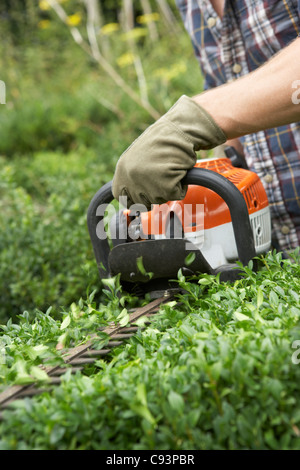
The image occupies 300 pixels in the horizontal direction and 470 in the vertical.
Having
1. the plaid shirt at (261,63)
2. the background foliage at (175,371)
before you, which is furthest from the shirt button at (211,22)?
the background foliage at (175,371)

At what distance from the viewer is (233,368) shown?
883 millimetres

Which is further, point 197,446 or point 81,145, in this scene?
point 81,145

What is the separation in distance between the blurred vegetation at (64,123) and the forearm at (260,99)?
2.21ft

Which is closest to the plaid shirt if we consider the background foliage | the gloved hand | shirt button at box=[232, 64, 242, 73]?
shirt button at box=[232, 64, 242, 73]

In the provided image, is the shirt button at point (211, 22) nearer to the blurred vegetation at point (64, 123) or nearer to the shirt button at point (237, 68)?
the shirt button at point (237, 68)

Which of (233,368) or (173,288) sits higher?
(233,368)

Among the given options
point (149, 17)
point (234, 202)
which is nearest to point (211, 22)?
point (234, 202)

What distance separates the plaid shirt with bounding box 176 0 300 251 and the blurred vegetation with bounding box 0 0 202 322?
2.74ft

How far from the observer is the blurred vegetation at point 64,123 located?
2848 mm

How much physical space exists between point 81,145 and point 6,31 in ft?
17.0

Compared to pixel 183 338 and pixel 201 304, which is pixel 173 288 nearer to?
pixel 201 304

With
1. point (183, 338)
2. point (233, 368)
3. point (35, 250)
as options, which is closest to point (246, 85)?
point (183, 338)

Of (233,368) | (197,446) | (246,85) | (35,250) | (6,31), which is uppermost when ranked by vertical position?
(6,31)

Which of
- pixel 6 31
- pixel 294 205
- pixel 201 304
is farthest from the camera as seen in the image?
pixel 6 31
